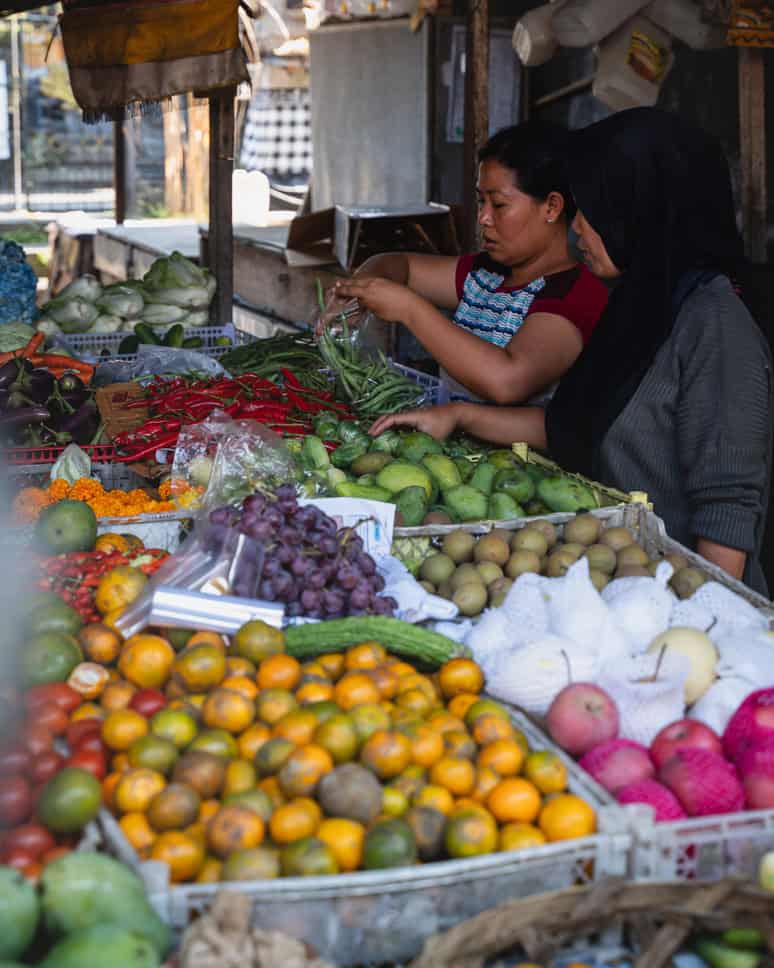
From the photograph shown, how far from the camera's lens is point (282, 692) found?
2.08 m

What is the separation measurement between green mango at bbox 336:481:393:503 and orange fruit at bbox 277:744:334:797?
127cm

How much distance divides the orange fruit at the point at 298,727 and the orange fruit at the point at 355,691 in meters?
0.11

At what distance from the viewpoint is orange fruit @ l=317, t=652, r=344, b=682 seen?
2268mm

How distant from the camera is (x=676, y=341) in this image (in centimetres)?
310

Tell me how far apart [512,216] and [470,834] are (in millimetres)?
2491

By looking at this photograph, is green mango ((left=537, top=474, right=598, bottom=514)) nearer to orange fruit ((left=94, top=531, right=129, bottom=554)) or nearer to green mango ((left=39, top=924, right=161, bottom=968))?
orange fruit ((left=94, top=531, right=129, bottom=554))

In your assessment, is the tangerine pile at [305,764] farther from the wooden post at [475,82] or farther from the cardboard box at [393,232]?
the cardboard box at [393,232]

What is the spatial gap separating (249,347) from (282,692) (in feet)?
10.6

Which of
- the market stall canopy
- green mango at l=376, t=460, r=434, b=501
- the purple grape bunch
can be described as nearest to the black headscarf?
green mango at l=376, t=460, r=434, b=501

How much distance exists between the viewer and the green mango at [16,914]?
1545 millimetres

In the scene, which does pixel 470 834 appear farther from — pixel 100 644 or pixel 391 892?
pixel 100 644

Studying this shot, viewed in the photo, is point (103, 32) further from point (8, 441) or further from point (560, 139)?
point (560, 139)

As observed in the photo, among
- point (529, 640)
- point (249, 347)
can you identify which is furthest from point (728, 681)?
point (249, 347)

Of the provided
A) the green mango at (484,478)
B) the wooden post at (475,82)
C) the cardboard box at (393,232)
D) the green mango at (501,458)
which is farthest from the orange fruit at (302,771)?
the cardboard box at (393,232)
